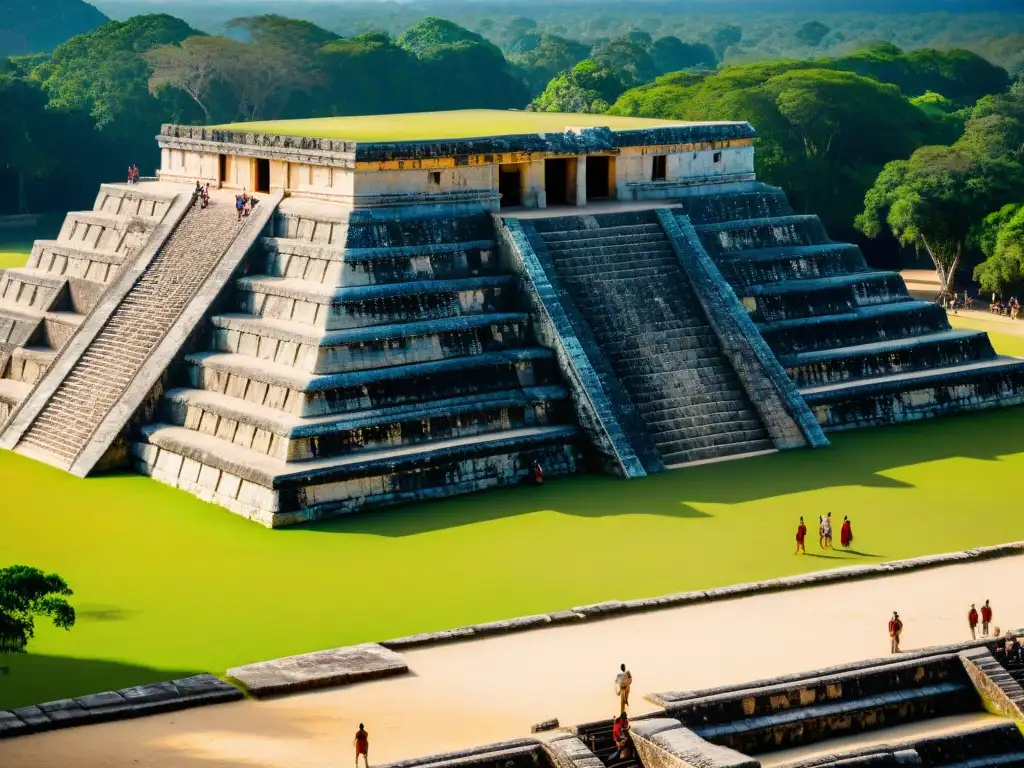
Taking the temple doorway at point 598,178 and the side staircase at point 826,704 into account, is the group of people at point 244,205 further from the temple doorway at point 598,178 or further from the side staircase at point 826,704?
the side staircase at point 826,704

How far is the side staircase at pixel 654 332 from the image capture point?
104ft

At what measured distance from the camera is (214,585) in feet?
81.3

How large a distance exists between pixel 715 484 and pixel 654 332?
158 inches

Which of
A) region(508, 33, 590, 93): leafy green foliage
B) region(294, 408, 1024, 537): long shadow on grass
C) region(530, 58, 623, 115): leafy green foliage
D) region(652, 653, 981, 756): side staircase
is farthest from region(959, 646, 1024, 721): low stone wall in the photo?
region(508, 33, 590, 93): leafy green foliage

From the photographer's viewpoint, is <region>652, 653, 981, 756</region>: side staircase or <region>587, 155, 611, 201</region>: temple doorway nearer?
<region>652, 653, 981, 756</region>: side staircase

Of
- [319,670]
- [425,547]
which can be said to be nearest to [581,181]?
[425,547]

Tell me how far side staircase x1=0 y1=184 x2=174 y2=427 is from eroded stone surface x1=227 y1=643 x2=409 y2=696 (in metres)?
13.5

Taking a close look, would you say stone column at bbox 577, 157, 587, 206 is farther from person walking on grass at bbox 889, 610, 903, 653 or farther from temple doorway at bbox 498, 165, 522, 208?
person walking on grass at bbox 889, 610, 903, 653

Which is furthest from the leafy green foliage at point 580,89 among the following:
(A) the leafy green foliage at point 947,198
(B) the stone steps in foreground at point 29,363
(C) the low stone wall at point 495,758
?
(C) the low stone wall at point 495,758

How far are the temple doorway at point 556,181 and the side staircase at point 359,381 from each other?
255cm

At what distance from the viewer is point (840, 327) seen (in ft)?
115

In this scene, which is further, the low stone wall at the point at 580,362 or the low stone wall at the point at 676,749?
the low stone wall at the point at 580,362

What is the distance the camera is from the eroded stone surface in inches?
814

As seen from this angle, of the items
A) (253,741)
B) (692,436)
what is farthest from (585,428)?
(253,741)
